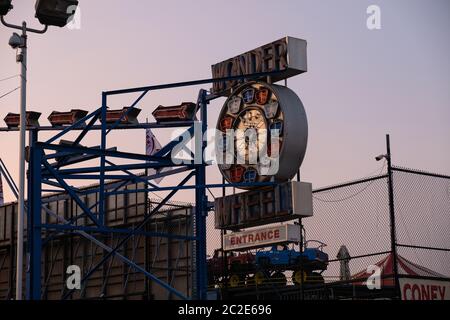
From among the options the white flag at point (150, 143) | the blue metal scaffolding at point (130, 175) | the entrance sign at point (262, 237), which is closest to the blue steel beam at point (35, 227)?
the blue metal scaffolding at point (130, 175)

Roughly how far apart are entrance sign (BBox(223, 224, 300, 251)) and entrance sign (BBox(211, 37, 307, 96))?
166 inches

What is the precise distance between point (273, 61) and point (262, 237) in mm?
4891

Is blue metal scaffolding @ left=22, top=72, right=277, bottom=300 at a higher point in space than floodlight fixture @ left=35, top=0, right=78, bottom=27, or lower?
lower

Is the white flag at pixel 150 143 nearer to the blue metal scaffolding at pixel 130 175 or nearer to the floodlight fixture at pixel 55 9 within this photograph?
the blue metal scaffolding at pixel 130 175

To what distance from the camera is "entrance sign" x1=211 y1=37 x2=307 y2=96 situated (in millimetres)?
24922

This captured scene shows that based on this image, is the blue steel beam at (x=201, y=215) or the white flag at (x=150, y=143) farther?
the white flag at (x=150, y=143)

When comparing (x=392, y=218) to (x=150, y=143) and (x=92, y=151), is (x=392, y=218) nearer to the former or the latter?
(x=92, y=151)

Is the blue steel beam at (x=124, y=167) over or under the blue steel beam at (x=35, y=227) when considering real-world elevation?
over

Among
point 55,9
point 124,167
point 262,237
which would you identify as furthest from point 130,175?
point 55,9

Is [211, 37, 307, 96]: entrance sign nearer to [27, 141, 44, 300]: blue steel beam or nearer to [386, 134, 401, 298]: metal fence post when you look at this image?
Result: [386, 134, 401, 298]: metal fence post

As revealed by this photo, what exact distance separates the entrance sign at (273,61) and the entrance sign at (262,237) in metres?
4.22

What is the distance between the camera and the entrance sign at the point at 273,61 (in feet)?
81.8

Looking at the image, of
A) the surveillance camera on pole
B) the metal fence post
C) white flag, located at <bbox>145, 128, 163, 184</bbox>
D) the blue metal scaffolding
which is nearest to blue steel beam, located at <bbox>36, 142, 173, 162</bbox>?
the blue metal scaffolding
